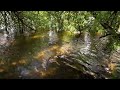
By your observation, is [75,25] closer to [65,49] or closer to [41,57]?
[65,49]

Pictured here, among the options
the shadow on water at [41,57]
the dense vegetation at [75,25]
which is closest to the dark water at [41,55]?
the shadow on water at [41,57]

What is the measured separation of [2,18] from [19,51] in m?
1.42

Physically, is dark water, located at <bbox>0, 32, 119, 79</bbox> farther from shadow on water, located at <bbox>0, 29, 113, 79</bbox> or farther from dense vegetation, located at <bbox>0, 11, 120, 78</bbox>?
dense vegetation, located at <bbox>0, 11, 120, 78</bbox>

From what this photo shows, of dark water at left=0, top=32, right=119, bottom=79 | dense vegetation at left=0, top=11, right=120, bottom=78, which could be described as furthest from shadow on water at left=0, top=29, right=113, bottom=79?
dense vegetation at left=0, top=11, right=120, bottom=78

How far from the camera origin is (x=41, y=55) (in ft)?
17.4

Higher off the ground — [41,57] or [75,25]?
[75,25]

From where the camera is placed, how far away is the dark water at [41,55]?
14.4 feet

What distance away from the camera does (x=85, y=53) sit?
5.43 meters

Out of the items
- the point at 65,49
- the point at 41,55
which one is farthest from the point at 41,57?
the point at 65,49

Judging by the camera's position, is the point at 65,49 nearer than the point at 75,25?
Yes

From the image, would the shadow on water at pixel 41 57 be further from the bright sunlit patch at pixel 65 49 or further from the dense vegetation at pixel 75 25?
the dense vegetation at pixel 75 25

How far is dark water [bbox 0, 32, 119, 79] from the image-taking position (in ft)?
14.4
